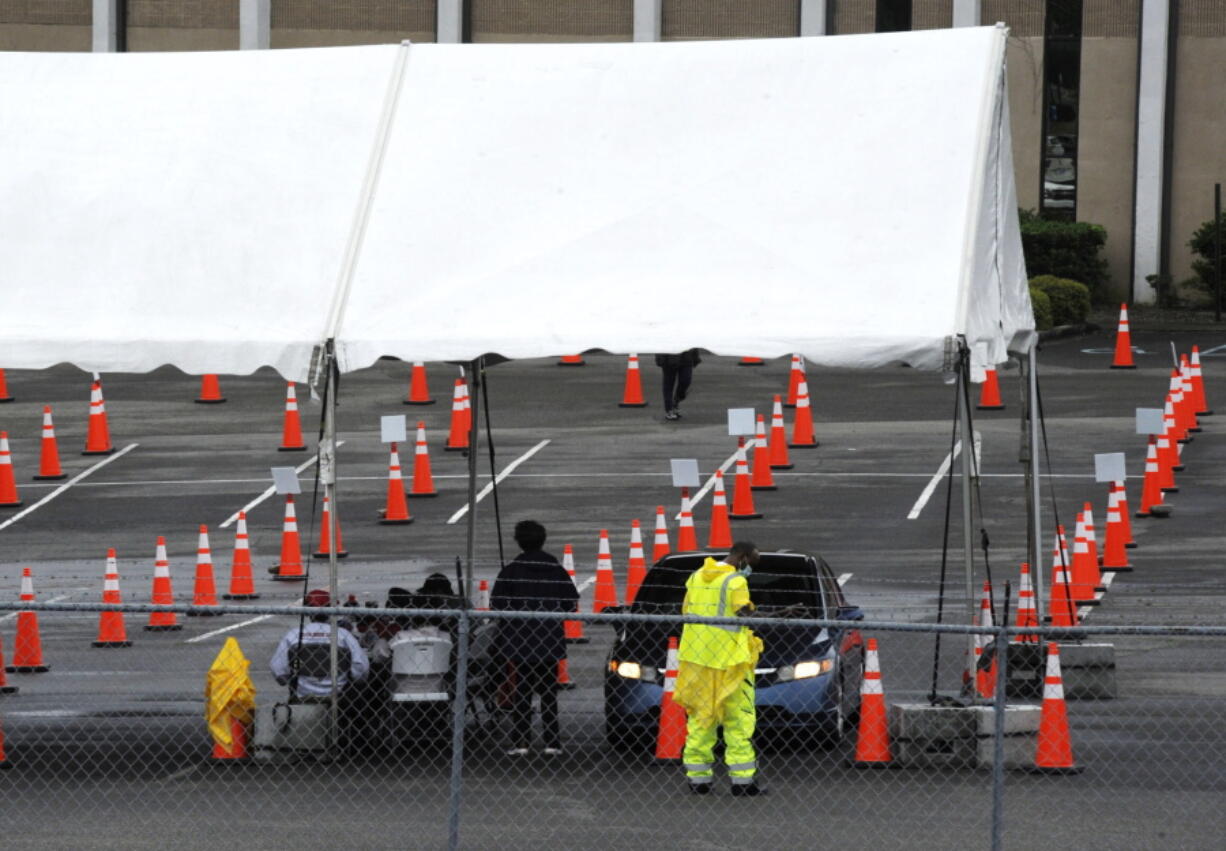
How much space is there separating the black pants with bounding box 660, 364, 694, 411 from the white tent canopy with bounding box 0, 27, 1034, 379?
42.3ft

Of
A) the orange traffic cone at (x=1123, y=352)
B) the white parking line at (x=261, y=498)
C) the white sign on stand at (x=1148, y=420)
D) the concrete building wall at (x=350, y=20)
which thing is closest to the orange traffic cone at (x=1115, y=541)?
the white sign on stand at (x=1148, y=420)

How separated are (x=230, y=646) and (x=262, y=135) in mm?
3571

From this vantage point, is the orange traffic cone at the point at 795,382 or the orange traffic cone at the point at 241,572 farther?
the orange traffic cone at the point at 795,382

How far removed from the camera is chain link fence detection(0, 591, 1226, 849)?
12.2 meters

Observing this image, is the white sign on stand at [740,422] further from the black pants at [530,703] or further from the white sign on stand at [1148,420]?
the black pants at [530,703]

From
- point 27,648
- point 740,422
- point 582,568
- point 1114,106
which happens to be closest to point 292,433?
point 740,422

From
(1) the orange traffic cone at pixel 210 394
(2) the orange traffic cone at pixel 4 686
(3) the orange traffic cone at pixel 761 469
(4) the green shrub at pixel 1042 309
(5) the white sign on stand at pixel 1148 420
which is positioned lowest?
(2) the orange traffic cone at pixel 4 686

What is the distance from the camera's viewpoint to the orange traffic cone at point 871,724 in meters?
13.8

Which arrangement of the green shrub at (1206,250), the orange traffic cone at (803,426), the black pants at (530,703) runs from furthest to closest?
the green shrub at (1206,250), the orange traffic cone at (803,426), the black pants at (530,703)

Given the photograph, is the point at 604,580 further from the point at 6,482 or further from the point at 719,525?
the point at 6,482

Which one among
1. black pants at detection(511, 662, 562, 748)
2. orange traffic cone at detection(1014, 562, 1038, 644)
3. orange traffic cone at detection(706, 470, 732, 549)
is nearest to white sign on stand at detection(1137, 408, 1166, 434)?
orange traffic cone at detection(706, 470, 732, 549)

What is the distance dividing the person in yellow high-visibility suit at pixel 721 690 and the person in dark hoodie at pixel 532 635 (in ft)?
4.16

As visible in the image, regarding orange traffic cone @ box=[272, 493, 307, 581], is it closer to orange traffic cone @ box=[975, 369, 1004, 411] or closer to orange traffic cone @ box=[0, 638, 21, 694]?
orange traffic cone @ box=[0, 638, 21, 694]

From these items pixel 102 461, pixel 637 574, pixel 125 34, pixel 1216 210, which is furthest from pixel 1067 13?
pixel 637 574
